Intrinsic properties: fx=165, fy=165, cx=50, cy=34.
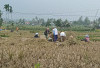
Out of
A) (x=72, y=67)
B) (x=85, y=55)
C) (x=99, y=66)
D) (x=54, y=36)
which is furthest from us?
(x=54, y=36)

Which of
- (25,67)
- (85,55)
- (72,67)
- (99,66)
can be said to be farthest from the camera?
(85,55)

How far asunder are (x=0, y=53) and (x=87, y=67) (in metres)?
2.54

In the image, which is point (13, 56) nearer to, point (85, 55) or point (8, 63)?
point (8, 63)

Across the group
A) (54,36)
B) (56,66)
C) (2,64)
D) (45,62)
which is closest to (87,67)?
(56,66)

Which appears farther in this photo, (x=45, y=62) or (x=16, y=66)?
(x=45, y=62)

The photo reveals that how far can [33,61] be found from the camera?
4.48 metres

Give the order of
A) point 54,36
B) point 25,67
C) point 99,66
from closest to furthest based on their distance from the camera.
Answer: point 25,67
point 99,66
point 54,36

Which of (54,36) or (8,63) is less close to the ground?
(8,63)

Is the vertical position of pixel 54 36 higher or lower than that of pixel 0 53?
lower

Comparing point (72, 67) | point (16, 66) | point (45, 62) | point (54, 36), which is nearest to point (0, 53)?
point (16, 66)

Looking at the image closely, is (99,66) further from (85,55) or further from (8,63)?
(8,63)

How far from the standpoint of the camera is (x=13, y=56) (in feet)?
15.1

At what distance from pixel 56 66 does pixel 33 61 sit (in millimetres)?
657

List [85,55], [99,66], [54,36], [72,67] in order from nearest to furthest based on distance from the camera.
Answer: [72,67] → [99,66] → [85,55] → [54,36]
